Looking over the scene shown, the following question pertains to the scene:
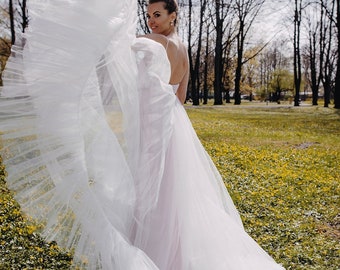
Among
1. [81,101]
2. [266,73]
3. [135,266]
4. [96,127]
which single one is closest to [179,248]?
[135,266]

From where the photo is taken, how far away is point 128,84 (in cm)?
298

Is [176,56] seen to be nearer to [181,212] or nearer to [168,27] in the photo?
[168,27]

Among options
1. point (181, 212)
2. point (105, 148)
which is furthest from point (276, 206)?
point (105, 148)

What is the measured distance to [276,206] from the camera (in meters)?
6.97

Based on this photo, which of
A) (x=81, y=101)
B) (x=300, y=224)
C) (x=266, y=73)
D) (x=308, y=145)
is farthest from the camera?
(x=266, y=73)

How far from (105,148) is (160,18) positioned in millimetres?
1161

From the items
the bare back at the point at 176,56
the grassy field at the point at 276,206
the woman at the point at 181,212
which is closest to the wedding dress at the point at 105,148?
the woman at the point at 181,212

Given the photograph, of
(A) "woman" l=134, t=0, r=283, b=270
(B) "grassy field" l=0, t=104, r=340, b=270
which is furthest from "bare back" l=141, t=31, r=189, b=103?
(B) "grassy field" l=0, t=104, r=340, b=270

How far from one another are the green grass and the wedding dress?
208 centimetres

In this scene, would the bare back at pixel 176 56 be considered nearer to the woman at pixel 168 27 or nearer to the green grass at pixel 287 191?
the woman at pixel 168 27

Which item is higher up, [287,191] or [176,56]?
[176,56]

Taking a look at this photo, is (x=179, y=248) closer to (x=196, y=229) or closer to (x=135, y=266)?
(x=196, y=229)

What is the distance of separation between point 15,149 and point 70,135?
0.33 metres

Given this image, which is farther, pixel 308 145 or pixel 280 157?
pixel 308 145
